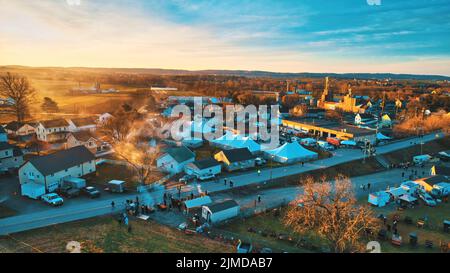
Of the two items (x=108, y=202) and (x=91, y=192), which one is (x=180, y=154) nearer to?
(x=91, y=192)

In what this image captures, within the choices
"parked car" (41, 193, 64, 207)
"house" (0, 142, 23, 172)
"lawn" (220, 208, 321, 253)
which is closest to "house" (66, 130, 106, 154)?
"house" (0, 142, 23, 172)

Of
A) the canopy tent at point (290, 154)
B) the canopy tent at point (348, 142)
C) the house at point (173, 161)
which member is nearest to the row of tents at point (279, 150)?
the canopy tent at point (290, 154)

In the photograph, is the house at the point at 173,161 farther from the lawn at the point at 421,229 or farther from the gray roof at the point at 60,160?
the lawn at the point at 421,229

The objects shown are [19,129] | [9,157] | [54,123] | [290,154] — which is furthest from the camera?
[19,129]

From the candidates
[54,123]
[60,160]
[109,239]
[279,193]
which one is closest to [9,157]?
[60,160]
